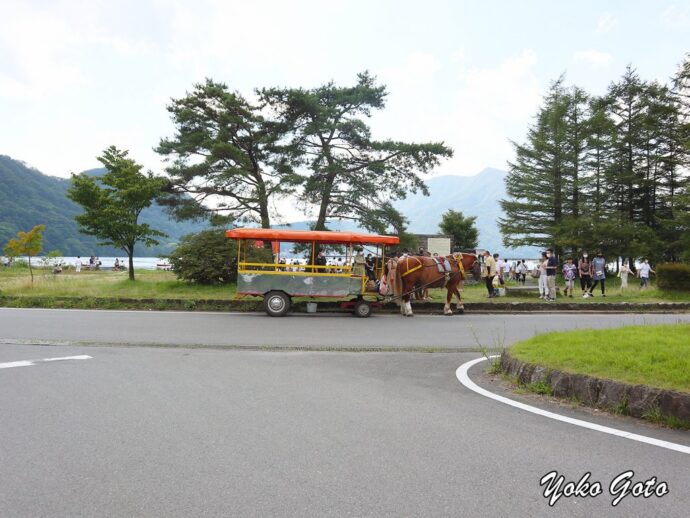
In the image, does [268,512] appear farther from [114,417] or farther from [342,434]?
[114,417]

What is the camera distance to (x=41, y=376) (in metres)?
6.46

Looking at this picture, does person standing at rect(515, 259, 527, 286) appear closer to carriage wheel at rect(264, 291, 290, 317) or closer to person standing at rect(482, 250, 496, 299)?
person standing at rect(482, 250, 496, 299)

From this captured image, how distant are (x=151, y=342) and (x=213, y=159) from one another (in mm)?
16018

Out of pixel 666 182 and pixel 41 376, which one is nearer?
pixel 41 376

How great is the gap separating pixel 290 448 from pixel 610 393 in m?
3.24

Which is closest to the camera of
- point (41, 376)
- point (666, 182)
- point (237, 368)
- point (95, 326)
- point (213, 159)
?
point (41, 376)

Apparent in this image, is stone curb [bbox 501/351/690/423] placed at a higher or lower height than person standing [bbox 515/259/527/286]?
lower

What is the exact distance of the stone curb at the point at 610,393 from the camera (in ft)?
14.7

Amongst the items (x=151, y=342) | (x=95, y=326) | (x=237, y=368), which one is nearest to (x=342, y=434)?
(x=237, y=368)

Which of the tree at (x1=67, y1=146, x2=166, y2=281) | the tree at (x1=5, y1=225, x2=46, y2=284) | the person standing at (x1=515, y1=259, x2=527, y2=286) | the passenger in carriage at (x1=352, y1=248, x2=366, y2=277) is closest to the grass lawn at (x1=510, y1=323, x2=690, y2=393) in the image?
the passenger in carriage at (x1=352, y1=248, x2=366, y2=277)

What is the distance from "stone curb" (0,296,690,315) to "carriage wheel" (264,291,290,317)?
1395mm

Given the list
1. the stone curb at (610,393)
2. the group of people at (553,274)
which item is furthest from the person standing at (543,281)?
the stone curb at (610,393)

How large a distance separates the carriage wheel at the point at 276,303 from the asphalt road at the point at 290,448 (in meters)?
8.02

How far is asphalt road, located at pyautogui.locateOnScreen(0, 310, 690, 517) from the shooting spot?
3000 mm
